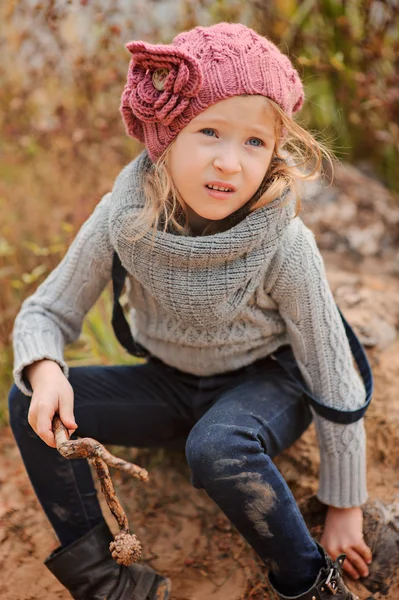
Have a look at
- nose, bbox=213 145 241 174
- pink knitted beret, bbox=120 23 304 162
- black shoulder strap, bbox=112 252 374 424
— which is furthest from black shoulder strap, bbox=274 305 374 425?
pink knitted beret, bbox=120 23 304 162

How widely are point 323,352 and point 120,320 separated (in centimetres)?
55

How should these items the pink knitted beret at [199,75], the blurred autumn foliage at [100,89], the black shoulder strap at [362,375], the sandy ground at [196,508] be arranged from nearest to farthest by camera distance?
the pink knitted beret at [199,75], the black shoulder strap at [362,375], the sandy ground at [196,508], the blurred autumn foliage at [100,89]

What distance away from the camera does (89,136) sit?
10.3 feet

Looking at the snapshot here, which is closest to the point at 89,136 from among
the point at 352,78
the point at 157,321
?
the point at 352,78

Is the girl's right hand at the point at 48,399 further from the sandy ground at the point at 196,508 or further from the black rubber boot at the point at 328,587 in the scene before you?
the black rubber boot at the point at 328,587

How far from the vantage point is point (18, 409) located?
1634mm

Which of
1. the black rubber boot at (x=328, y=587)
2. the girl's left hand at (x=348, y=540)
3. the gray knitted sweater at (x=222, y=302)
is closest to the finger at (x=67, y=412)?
the gray knitted sweater at (x=222, y=302)

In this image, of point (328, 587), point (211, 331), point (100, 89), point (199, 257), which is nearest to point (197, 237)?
point (199, 257)

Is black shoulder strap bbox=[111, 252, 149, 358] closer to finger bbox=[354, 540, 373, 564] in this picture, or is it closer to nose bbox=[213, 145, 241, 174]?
nose bbox=[213, 145, 241, 174]

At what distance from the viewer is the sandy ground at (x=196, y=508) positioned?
1.74m

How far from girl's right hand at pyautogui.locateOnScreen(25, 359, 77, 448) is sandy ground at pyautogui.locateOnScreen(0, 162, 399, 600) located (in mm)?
532

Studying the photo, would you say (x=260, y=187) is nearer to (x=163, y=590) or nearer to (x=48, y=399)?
(x=48, y=399)

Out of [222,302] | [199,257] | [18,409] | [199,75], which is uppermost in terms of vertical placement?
[199,75]

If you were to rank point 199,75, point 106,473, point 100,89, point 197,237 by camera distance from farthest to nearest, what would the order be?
point 100,89 → point 197,237 → point 199,75 → point 106,473
